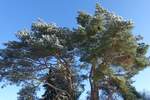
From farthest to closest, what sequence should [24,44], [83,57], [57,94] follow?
[57,94]
[24,44]
[83,57]

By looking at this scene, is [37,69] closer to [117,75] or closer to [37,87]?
[37,87]

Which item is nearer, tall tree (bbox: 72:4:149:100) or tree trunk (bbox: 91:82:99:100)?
tall tree (bbox: 72:4:149:100)

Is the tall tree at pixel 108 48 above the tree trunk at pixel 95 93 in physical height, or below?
above

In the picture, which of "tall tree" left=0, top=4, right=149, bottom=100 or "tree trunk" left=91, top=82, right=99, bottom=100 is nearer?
"tall tree" left=0, top=4, right=149, bottom=100

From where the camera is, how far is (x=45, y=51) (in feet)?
113

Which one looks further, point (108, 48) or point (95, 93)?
point (95, 93)

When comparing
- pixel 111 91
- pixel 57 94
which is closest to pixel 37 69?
pixel 57 94

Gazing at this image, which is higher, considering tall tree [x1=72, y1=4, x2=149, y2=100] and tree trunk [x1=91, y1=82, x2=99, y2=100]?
A: tall tree [x1=72, y1=4, x2=149, y2=100]

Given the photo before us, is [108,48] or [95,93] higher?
[108,48]

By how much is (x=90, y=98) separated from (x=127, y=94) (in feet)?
9.75

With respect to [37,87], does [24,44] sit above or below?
above

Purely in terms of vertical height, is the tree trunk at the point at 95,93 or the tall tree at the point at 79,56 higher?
the tall tree at the point at 79,56

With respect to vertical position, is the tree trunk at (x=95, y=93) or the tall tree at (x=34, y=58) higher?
the tall tree at (x=34, y=58)

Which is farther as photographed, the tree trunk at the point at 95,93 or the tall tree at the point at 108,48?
the tree trunk at the point at 95,93
